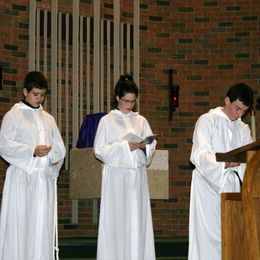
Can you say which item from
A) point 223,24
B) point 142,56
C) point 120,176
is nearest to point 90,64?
point 142,56

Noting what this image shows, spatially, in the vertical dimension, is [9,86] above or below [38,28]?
below

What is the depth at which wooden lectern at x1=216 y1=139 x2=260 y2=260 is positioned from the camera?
4309mm

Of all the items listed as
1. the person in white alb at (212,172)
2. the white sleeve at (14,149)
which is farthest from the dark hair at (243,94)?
the white sleeve at (14,149)

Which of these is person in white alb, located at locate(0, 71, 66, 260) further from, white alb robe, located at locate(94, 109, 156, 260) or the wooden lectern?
the wooden lectern

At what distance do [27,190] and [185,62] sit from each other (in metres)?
4.63

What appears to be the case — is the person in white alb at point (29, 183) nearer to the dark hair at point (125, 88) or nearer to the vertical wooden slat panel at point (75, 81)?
the dark hair at point (125, 88)

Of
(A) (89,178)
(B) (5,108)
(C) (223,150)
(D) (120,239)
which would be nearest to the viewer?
(C) (223,150)

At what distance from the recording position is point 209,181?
596 centimetres

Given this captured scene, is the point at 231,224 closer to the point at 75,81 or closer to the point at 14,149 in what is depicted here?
the point at 14,149

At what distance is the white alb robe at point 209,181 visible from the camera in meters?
5.92

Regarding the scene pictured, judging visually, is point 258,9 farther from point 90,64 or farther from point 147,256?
point 147,256

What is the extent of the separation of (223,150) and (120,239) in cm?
139

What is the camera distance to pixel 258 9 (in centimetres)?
1055

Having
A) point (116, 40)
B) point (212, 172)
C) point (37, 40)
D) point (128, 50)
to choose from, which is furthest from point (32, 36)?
point (212, 172)
